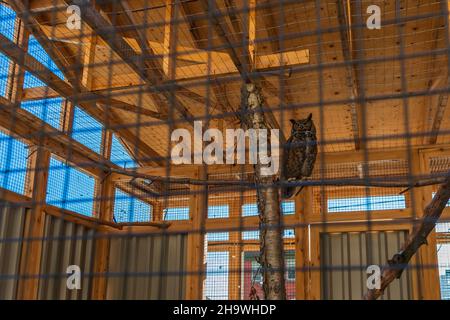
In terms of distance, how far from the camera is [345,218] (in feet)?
14.8

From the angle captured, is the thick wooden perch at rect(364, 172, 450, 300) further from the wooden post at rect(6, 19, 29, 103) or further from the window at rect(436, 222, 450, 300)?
the wooden post at rect(6, 19, 29, 103)

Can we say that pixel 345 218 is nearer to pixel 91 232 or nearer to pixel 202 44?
pixel 202 44

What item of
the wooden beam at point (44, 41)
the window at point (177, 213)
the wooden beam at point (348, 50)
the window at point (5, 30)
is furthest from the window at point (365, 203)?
the window at point (5, 30)

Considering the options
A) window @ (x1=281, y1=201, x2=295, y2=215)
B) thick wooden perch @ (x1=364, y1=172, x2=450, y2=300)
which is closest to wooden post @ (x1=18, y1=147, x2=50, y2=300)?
window @ (x1=281, y1=201, x2=295, y2=215)

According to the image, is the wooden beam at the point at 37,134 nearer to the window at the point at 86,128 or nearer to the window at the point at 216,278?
the window at the point at 86,128

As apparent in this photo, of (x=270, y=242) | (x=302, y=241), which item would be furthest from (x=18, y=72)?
(x=302, y=241)

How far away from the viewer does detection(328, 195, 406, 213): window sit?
4387 mm

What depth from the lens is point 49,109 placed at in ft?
15.2

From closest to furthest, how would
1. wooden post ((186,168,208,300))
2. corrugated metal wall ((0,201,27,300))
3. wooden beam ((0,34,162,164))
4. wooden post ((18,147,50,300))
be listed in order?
wooden beam ((0,34,162,164)) < corrugated metal wall ((0,201,27,300)) < wooden post ((18,147,50,300)) < wooden post ((186,168,208,300))

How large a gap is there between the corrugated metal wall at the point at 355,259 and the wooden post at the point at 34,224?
2306mm

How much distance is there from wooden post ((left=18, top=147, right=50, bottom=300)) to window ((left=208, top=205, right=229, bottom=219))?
144cm

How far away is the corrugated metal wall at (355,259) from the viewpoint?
14.3 ft
